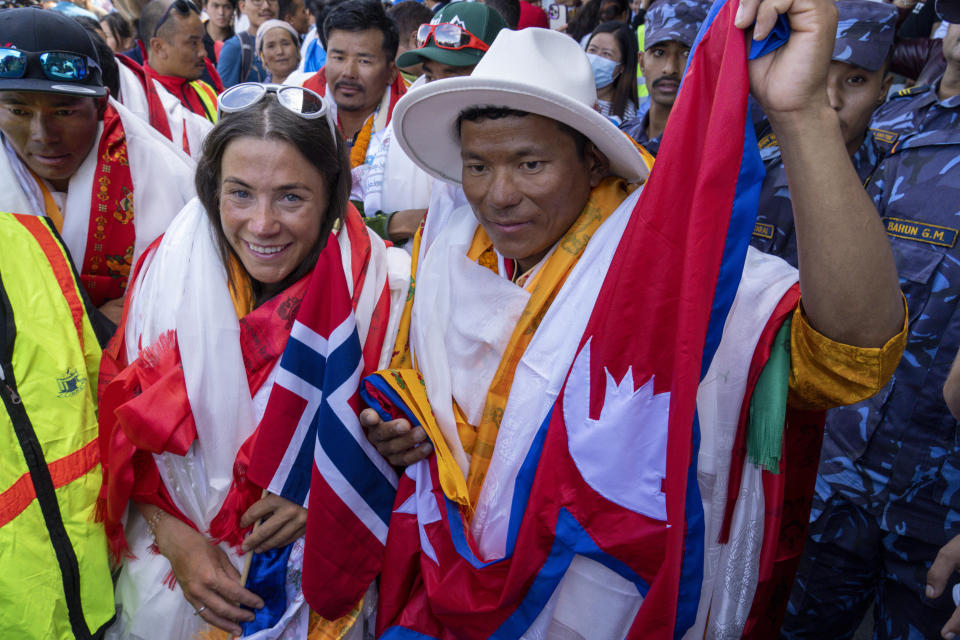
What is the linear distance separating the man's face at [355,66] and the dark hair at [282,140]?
69.2 inches

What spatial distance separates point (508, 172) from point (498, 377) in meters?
0.52

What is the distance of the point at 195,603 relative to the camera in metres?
1.74

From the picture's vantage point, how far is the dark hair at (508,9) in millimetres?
4770

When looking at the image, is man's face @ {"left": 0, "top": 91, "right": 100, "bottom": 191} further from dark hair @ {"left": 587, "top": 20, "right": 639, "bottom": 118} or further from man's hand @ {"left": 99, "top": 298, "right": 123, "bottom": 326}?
dark hair @ {"left": 587, "top": 20, "right": 639, "bottom": 118}

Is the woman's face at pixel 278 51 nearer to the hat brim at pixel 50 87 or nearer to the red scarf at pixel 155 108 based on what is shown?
the red scarf at pixel 155 108

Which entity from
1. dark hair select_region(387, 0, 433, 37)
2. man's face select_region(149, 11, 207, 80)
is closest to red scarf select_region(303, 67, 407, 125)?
man's face select_region(149, 11, 207, 80)

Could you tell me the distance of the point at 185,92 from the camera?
14.9ft

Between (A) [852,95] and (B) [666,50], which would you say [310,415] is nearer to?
(A) [852,95]

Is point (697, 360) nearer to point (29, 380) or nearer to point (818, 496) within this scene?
point (818, 496)

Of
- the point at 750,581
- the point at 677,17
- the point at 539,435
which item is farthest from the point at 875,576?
the point at 677,17

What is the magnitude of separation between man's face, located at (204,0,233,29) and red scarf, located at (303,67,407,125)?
4168 mm

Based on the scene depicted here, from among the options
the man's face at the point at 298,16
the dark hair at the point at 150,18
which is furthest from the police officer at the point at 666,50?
the man's face at the point at 298,16

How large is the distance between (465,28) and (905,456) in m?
2.76

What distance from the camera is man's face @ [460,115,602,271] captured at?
1.71 metres
